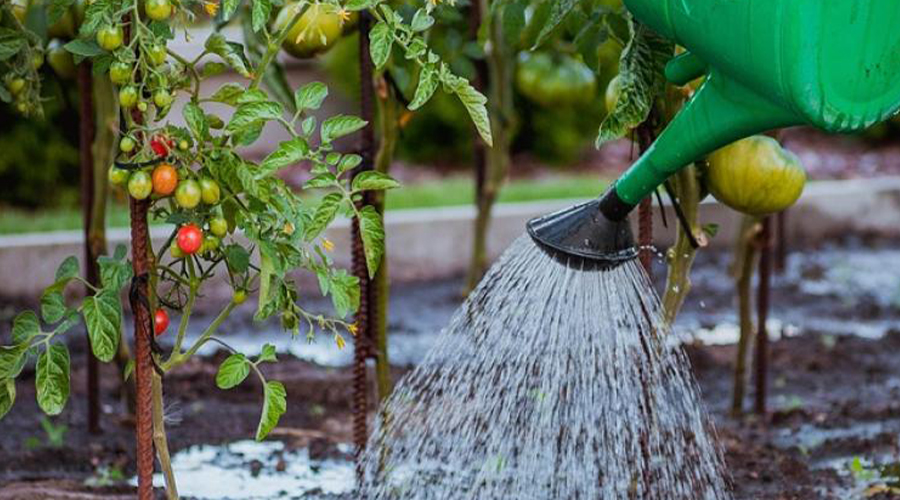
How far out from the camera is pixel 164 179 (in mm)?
1800

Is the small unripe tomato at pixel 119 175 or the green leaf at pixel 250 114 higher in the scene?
the green leaf at pixel 250 114

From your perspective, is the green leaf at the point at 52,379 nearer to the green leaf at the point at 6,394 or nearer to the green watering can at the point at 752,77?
the green leaf at the point at 6,394

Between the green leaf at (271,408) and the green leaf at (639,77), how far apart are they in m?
0.62

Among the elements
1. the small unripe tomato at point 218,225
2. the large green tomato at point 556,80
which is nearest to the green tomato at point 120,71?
the small unripe tomato at point 218,225

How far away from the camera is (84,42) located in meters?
1.85

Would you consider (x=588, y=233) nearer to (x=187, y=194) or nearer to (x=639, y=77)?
(x=639, y=77)

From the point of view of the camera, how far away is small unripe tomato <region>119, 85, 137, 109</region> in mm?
1784

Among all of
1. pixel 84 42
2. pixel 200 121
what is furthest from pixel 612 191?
pixel 84 42

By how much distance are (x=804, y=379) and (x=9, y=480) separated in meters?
2.13

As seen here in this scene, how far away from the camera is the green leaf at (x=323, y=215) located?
1.90 m

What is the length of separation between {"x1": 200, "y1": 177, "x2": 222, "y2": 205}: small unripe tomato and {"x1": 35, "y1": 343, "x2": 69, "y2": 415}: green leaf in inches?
12.2

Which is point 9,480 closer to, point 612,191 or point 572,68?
point 612,191

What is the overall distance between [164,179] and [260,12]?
0.82 ft

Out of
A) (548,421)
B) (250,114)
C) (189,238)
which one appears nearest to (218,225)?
(189,238)
